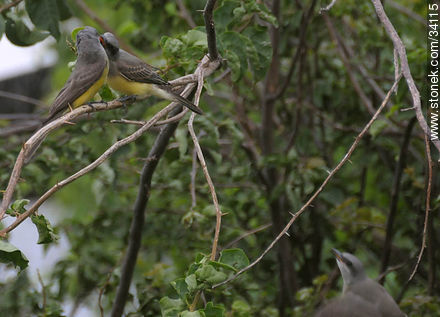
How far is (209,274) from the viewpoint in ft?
6.06

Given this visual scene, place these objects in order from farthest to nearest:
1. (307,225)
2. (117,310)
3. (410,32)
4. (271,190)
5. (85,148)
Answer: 1. (410,32)
2. (307,225)
3. (271,190)
4. (85,148)
5. (117,310)

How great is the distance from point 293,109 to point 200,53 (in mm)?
2088

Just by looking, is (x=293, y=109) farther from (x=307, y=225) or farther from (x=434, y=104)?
(x=434, y=104)

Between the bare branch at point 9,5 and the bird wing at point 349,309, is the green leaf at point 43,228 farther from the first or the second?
the bare branch at point 9,5

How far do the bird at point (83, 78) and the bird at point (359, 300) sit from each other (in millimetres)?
1438

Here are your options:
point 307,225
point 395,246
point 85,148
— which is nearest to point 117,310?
point 85,148

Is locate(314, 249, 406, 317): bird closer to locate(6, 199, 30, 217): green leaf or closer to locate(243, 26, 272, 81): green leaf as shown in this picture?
locate(243, 26, 272, 81): green leaf

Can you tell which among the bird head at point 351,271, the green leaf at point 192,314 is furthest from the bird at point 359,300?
the green leaf at point 192,314

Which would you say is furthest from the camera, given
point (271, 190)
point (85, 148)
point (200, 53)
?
point (271, 190)

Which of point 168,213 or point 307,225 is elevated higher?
point 168,213

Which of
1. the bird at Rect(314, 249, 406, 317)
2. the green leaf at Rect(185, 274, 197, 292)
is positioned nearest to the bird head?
the bird at Rect(314, 249, 406, 317)

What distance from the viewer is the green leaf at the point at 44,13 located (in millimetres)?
3125

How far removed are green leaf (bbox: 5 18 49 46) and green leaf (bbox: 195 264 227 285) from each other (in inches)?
73.0

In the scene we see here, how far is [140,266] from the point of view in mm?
4469
